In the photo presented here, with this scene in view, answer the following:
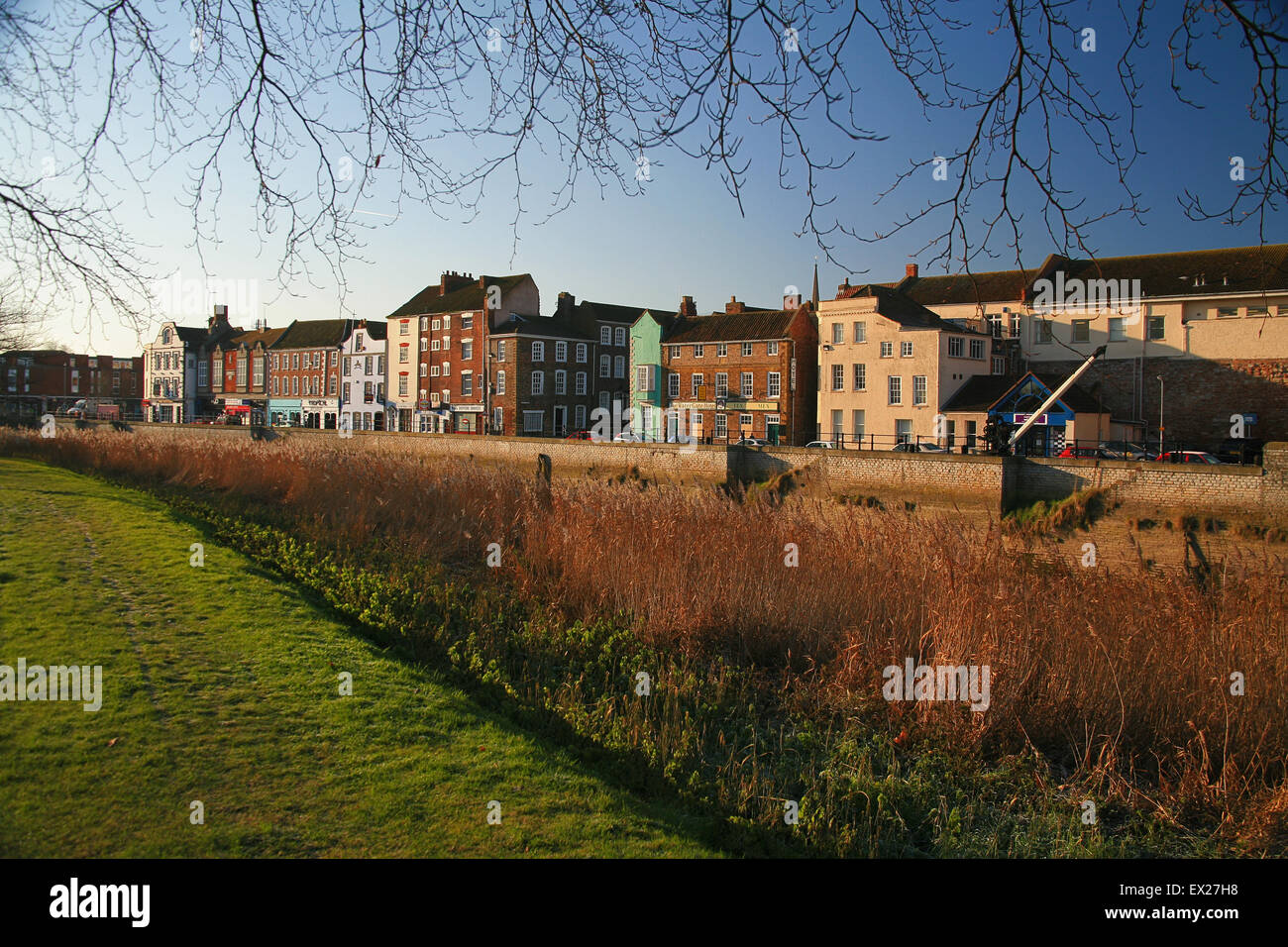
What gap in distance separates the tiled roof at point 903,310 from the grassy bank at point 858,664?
87.4 ft

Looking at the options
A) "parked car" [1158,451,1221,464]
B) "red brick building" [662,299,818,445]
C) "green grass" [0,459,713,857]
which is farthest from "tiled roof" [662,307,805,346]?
"green grass" [0,459,713,857]

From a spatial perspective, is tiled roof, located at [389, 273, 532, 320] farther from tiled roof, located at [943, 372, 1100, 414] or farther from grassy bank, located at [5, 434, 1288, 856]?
grassy bank, located at [5, 434, 1288, 856]

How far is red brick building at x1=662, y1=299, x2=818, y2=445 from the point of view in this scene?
1733 inches

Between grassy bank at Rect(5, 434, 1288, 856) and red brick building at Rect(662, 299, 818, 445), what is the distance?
29903 mm

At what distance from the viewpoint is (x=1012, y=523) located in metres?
24.4

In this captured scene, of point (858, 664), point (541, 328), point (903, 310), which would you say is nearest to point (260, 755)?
point (858, 664)

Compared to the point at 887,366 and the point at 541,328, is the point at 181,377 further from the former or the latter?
the point at 887,366

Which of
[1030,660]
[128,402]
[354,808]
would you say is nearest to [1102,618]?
[1030,660]

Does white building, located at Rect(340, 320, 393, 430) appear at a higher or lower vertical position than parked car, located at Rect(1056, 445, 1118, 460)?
higher

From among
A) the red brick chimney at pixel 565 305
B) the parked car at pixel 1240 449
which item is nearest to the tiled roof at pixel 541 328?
the red brick chimney at pixel 565 305

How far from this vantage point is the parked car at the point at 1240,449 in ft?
99.1

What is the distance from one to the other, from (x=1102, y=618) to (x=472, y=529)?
36.2 feet

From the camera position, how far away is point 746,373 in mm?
45312
